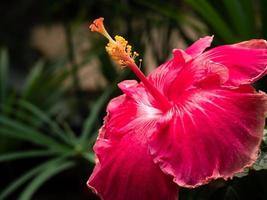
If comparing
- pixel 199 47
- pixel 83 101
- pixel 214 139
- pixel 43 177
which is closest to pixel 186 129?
pixel 214 139

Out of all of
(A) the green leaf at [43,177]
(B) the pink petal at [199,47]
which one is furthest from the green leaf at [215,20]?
(A) the green leaf at [43,177]

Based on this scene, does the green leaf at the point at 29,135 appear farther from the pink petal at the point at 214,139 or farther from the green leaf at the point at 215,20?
the pink petal at the point at 214,139

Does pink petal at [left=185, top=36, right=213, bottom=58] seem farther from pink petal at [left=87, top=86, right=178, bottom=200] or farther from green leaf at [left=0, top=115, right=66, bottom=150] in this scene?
green leaf at [left=0, top=115, right=66, bottom=150]

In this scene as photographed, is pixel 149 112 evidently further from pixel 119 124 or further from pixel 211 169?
pixel 211 169

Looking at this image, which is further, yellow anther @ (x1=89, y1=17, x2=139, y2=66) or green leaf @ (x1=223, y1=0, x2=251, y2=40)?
green leaf @ (x1=223, y1=0, x2=251, y2=40)

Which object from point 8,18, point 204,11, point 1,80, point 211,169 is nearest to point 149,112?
point 211,169

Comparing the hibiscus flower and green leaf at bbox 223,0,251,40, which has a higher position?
the hibiscus flower

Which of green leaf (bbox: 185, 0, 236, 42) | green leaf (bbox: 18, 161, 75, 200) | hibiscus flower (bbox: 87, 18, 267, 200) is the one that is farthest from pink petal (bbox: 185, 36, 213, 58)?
green leaf (bbox: 18, 161, 75, 200)
